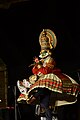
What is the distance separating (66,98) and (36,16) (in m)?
1.59

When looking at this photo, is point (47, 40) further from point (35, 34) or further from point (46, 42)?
point (35, 34)

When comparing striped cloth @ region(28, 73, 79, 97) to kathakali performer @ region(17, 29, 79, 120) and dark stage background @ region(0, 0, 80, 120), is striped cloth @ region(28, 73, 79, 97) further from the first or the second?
dark stage background @ region(0, 0, 80, 120)

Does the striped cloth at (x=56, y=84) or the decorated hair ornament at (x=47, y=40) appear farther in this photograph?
the decorated hair ornament at (x=47, y=40)

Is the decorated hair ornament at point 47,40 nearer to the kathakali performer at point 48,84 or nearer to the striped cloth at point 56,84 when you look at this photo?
the kathakali performer at point 48,84

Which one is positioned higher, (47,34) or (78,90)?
(47,34)

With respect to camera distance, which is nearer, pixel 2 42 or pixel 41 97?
pixel 41 97

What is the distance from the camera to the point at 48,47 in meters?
3.80

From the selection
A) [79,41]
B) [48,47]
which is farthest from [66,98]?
[79,41]

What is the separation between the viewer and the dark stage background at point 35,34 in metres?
4.63

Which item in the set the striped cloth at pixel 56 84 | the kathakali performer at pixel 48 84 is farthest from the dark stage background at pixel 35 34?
the striped cloth at pixel 56 84

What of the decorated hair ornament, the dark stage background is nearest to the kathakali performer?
the decorated hair ornament

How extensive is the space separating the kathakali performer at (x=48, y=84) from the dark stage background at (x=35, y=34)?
739 mm

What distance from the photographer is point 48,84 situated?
3412 millimetres

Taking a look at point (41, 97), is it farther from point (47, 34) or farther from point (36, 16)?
point (36, 16)
